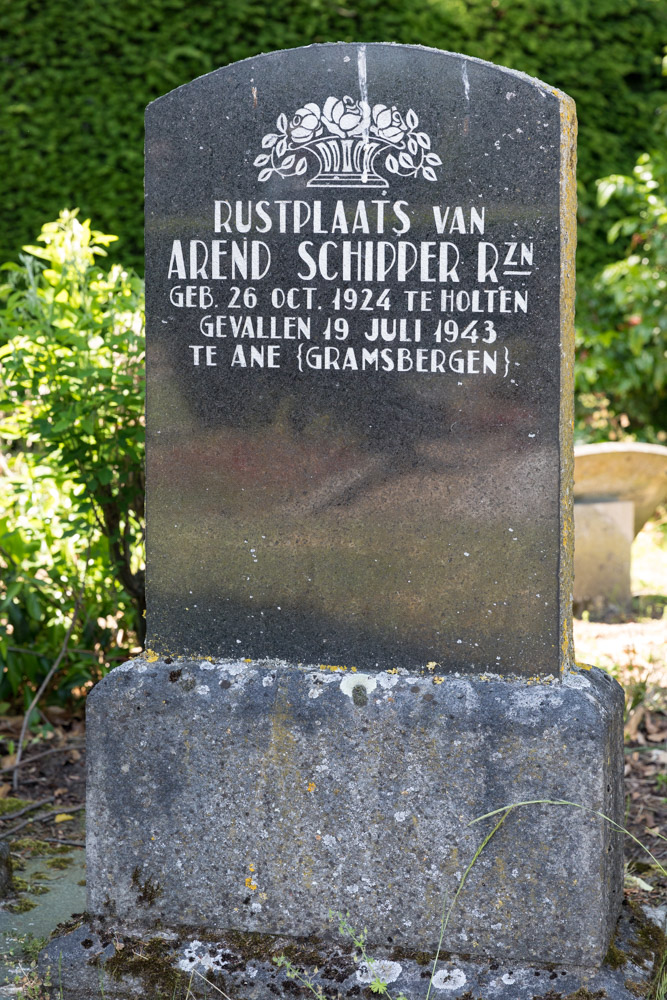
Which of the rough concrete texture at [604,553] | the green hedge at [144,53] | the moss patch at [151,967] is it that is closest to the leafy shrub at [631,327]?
the green hedge at [144,53]

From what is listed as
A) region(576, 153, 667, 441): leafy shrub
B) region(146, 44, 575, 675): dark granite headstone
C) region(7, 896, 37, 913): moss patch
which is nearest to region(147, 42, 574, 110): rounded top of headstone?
region(146, 44, 575, 675): dark granite headstone

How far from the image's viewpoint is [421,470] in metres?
2.29

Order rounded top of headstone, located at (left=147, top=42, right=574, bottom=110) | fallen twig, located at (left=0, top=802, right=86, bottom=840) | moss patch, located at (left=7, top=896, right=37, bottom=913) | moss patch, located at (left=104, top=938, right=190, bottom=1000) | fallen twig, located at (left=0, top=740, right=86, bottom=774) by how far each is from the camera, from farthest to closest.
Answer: fallen twig, located at (left=0, top=740, right=86, bottom=774), fallen twig, located at (left=0, top=802, right=86, bottom=840), moss patch, located at (left=7, top=896, right=37, bottom=913), moss patch, located at (left=104, top=938, right=190, bottom=1000), rounded top of headstone, located at (left=147, top=42, right=574, bottom=110)

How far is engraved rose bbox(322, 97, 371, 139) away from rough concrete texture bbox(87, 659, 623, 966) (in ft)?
3.76

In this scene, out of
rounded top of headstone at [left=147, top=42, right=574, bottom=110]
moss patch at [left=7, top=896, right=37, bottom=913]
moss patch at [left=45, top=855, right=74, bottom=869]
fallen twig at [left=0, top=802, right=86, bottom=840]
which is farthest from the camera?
fallen twig at [left=0, top=802, right=86, bottom=840]

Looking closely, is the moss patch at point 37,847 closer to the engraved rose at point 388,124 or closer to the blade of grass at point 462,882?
the blade of grass at point 462,882

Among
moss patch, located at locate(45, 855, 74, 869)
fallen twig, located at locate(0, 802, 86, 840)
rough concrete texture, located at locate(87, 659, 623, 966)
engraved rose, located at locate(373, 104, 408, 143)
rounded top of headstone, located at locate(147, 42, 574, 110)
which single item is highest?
rounded top of headstone, located at locate(147, 42, 574, 110)

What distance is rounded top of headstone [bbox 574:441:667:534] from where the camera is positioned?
550 centimetres

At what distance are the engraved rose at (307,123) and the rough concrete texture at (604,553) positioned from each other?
352 centimetres

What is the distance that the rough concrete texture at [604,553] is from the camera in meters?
5.49

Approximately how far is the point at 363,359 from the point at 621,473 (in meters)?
3.59

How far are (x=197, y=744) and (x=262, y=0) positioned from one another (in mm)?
6008

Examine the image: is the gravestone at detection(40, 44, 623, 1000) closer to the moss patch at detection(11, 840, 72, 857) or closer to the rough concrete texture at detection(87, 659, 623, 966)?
the rough concrete texture at detection(87, 659, 623, 966)

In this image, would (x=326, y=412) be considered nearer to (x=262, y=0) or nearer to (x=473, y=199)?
(x=473, y=199)
